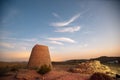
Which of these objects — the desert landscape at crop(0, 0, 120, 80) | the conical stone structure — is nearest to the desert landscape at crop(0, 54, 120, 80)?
the desert landscape at crop(0, 0, 120, 80)

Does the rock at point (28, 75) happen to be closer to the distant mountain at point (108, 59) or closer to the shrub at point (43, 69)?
the shrub at point (43, 69)

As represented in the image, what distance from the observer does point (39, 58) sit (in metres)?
5.41

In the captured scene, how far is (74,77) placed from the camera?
4641 millimetres

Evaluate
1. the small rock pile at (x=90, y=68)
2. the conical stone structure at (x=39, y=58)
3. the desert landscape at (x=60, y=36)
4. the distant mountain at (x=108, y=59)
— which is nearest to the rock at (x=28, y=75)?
the desert landscape at (x=60, y=36)

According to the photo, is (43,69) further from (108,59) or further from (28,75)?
(108,59)

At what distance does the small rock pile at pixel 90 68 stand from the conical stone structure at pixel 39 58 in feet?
2.37

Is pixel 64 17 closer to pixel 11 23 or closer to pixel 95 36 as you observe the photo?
pixel 95 36

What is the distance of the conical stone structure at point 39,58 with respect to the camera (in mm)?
5305

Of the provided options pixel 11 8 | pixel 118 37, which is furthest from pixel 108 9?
pixel 11 8

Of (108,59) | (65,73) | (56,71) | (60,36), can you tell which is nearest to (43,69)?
(56,71)

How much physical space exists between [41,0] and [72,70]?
1944 millimetres

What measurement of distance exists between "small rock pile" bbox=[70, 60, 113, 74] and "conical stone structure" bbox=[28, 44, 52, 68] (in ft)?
2.37

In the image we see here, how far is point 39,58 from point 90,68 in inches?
53.0

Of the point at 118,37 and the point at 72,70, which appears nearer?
the point at 118,37
